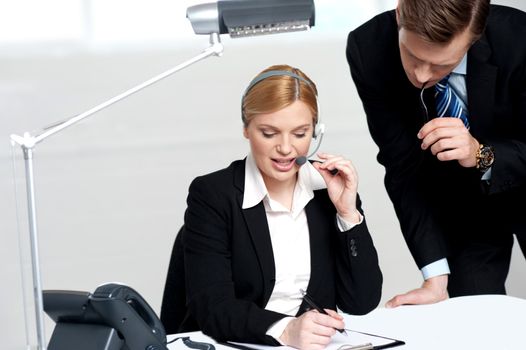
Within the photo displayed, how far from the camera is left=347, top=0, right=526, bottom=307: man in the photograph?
7.48 feet

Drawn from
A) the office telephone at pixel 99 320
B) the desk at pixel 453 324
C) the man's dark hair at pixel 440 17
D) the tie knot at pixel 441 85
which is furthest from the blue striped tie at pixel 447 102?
the office telephone at pixel 99 320

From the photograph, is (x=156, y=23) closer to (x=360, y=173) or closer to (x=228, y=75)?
(x=228, y=75)

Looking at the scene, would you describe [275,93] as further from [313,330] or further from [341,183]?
[313,330]

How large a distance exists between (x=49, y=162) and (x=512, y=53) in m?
3.38

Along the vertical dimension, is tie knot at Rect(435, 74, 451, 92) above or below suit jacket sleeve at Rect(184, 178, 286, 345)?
above

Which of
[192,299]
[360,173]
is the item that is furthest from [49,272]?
[192,299]

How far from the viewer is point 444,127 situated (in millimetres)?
2279

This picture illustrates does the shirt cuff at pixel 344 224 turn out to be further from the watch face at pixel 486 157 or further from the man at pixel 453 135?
the watch face at pixel 486 157

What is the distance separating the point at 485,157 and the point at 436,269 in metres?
0.39

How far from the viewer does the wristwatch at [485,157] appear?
2426mm

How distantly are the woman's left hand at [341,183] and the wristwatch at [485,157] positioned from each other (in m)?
0.35

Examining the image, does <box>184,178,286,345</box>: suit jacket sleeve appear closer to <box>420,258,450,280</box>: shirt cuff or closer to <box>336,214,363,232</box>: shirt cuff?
<box>336,214,363,232</box>: shirt cuff

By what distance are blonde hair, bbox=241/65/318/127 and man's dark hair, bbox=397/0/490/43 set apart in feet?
1.07

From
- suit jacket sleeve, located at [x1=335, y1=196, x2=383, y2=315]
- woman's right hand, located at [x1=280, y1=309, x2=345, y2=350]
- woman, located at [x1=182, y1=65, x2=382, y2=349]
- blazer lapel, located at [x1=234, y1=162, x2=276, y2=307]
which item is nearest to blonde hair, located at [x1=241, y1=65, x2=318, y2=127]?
woman, located at [x1=182, y1=65, x2=382, y2=349]
